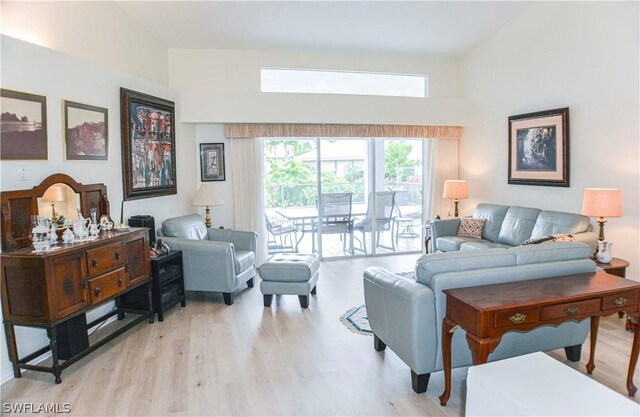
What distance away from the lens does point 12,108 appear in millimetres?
2900

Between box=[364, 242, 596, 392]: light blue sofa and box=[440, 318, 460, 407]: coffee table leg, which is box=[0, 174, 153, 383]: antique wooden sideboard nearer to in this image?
box=[364, 242, 596, 392]: light blue sofa

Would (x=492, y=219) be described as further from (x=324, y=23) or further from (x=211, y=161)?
(x=211, y=161)

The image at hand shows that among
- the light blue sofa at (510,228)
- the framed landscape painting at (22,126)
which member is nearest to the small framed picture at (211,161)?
the framed landscape painting at (22,126)

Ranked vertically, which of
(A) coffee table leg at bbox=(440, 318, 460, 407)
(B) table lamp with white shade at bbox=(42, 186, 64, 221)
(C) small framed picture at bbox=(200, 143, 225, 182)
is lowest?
(A) coffee table leg at bbox=(440, 318, 460, 407)

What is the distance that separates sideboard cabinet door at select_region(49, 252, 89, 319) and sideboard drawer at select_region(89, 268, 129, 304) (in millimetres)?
84

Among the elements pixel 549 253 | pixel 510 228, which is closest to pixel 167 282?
pixel 549 253

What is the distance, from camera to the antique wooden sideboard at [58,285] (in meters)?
2.73

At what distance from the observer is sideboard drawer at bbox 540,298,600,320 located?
225cm

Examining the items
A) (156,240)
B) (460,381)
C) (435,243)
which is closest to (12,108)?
(156,240)

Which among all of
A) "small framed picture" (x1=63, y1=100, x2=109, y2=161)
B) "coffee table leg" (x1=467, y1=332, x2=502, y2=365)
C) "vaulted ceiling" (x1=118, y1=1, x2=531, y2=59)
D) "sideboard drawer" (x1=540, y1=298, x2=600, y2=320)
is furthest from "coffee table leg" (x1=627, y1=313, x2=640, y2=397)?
"small framed picture" (x1=63, y1=100, x2=109, y2=161)

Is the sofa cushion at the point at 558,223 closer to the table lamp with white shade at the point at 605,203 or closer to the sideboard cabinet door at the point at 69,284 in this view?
the table lamp with white shade at the point at 605,203

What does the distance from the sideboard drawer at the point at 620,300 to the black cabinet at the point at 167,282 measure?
367cm

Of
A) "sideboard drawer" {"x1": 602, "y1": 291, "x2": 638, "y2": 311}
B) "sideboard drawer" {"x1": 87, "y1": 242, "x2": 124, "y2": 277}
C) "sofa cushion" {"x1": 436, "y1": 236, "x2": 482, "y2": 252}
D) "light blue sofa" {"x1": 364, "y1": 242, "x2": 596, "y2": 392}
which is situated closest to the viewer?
"sideboard drawer" {"x1": 602, "y1": 291, "x2": 638, "y2": 311}

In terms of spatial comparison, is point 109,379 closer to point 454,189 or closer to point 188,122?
point 188,122
